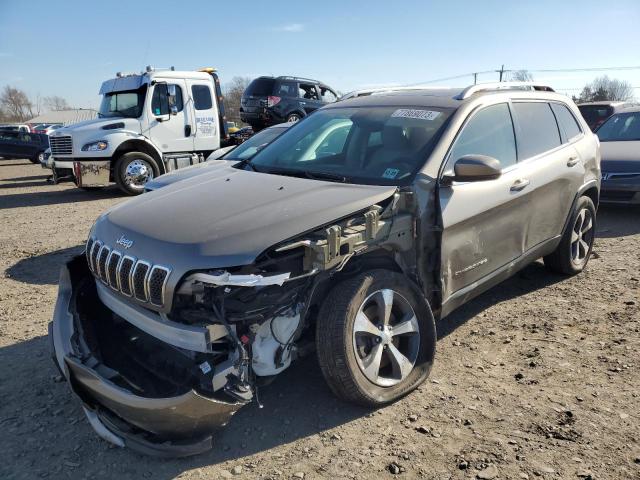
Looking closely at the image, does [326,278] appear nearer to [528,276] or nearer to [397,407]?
[397,407]

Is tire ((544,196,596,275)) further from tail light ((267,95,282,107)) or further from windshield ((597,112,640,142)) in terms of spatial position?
tail light ((267,95,282,107))

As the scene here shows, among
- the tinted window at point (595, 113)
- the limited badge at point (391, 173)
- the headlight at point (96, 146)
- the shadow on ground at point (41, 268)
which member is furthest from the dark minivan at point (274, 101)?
the limited badge at point (391, 173)

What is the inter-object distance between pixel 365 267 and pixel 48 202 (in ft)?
35.2

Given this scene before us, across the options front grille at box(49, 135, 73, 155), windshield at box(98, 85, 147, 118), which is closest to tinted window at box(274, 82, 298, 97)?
windshield at box(98, 85, 147, 118)

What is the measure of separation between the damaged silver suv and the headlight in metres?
8.15

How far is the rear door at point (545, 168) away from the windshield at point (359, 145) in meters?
0.94

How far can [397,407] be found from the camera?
304cm

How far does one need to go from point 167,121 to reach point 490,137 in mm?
9626

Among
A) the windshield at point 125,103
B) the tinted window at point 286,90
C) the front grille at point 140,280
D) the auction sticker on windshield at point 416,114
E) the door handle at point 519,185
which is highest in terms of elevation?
the tinted window at point 286,90

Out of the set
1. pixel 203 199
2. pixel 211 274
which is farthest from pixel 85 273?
pixel 211 274

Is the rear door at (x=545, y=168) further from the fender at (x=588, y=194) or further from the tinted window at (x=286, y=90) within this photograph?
the tinted window at (x=286, y=90)

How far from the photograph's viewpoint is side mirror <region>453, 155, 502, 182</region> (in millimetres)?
3178

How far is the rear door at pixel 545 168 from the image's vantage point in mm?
4086

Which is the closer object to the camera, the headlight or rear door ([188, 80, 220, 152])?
the headlight
